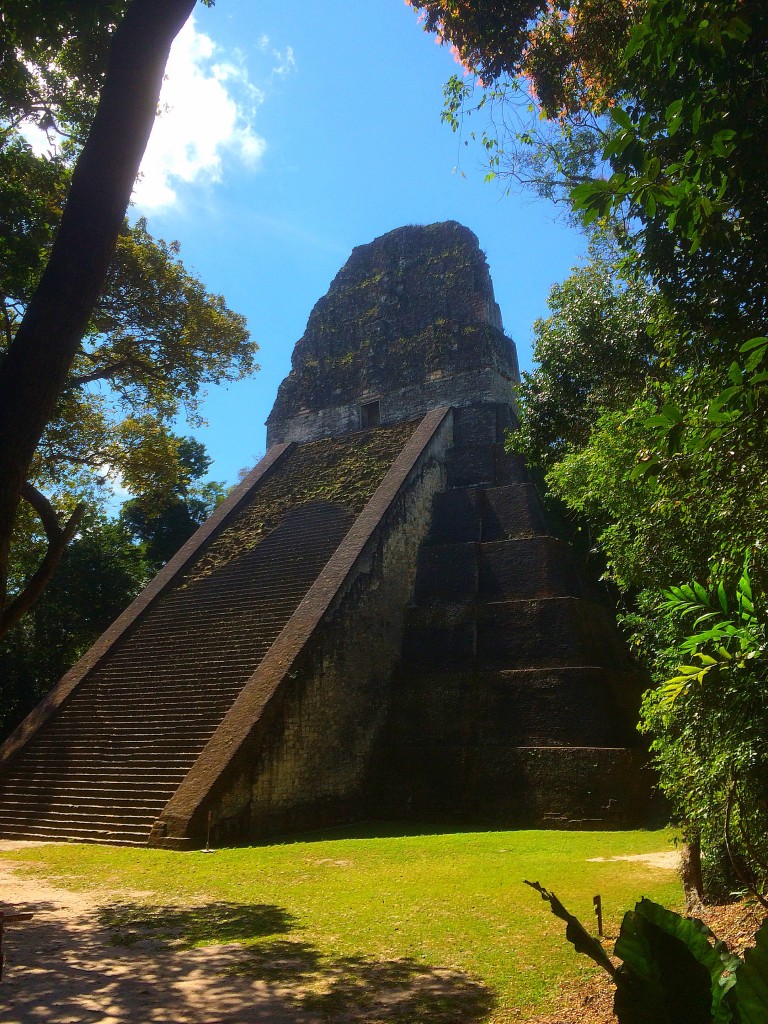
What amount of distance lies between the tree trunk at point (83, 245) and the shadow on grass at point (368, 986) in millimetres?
2299

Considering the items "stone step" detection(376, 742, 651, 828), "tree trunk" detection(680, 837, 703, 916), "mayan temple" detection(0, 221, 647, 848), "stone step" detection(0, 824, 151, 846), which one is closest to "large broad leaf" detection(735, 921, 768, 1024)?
"tree trunk" detection(680, 837, 703, 916)

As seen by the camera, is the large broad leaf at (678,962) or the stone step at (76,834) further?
the stone step at (76,834)

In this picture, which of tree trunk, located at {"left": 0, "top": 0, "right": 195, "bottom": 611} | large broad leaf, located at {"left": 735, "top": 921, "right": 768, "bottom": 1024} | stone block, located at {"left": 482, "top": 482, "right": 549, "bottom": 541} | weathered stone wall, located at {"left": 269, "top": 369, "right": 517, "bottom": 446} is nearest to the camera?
large broad leaf, located at {"left": 735, "top": 921, "right": 768, "bottom": 1024}

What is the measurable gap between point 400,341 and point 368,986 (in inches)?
639

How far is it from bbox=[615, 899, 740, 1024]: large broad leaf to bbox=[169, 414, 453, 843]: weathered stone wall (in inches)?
299

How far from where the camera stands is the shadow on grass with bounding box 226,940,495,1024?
11.3 ft

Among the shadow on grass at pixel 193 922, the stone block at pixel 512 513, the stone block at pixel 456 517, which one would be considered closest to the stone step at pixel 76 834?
the shadow on grass at pixel 193 922

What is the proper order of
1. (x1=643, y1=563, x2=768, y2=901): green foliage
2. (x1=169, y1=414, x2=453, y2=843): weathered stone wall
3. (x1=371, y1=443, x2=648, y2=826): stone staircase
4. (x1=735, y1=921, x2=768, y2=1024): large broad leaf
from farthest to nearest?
(x1=371, y1=443, x2=648, y2=826): stone staircase → (x1=169, y1=414, x2=453, y2=843): weathered stone wall → (x1=643, y1=563, x2=768, y2=901): green foliage → (x1=735, y1=921, x2=768, y2=1024): large broad leaf

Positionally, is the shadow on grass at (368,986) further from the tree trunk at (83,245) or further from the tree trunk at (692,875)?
the tree trunk at (83,245)

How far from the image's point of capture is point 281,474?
58.1 feet

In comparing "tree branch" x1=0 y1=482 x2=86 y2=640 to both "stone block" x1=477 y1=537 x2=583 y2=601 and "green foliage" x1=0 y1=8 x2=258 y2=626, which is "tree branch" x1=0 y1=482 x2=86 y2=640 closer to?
"green foliage" x1=0 y1=8 x2=258 y2=626

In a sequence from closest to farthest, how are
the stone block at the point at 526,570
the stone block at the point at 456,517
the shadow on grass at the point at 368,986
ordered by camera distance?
the shadow on grass at the point at 368,986, the stone block at the point at 526,570, the stone block at the point at 456,517

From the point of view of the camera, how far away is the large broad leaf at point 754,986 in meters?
1.10

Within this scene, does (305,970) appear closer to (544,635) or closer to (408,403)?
(544,635)
